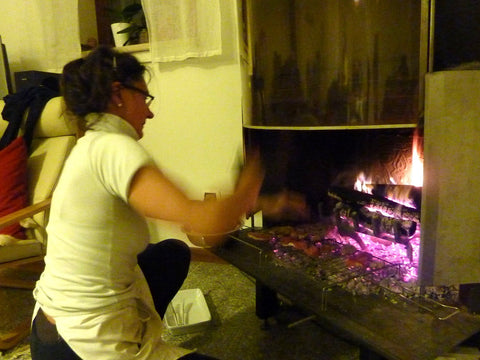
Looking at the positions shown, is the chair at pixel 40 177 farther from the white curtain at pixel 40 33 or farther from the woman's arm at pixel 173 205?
the woman's arm at pixel 173 205

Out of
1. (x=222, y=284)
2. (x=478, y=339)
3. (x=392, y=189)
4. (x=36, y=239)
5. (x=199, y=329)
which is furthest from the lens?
(x=222, y=284)

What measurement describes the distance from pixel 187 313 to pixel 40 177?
0.92m

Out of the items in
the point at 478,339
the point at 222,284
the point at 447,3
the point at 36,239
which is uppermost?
the point at 447,3

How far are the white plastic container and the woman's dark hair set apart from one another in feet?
3.19

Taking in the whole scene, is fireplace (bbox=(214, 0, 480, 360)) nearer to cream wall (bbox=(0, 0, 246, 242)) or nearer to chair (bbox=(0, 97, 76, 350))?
cream wall (bbox=(0, 0, 246, 242))

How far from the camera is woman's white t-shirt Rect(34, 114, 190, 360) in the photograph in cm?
79

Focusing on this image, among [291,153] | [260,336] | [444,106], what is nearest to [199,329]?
[260,336]

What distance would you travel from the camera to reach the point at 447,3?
106cm

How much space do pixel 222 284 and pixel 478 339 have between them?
1074 mm

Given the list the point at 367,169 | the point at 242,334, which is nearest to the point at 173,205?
the point at 242,334

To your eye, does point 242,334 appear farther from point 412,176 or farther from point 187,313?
point 412,176

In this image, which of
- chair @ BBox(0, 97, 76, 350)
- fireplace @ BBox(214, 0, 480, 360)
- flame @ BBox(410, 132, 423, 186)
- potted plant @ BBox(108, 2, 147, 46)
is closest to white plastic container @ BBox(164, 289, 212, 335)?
fireplace @ BBox(214, 0, 480, 360)

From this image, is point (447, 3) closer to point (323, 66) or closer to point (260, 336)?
point (323, 66)

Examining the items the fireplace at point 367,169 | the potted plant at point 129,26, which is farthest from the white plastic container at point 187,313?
the potted plant at point 129,26
